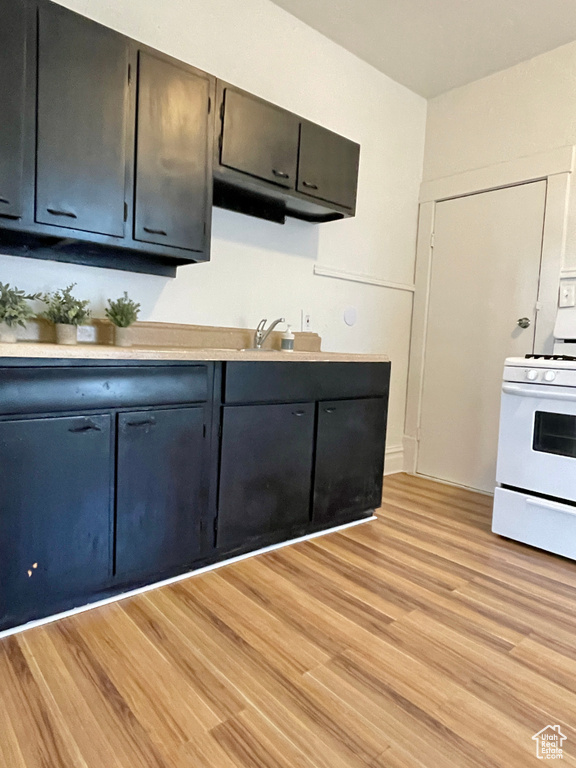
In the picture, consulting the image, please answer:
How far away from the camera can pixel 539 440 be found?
2314 millimetres

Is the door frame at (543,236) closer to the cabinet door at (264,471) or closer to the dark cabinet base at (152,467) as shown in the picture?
the dark cabinet base at (152,467)

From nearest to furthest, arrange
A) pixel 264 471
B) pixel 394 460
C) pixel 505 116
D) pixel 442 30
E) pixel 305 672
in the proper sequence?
pixel 305 672, pixel 264 471, pixel 442 30, pixel 505 116, pixel 394 460

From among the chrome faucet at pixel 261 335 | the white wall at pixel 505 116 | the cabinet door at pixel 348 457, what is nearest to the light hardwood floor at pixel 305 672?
the cabinet door at pixel 348 457

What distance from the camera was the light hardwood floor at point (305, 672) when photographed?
3.63 feet

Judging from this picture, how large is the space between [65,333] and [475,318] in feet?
8.56

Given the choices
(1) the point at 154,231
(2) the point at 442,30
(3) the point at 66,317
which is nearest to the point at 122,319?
(3) the point at 66,317

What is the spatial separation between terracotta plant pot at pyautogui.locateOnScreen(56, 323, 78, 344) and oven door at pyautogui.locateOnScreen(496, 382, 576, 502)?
79.6 inches

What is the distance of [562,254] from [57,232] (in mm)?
2717

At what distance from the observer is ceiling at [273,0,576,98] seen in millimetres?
2580

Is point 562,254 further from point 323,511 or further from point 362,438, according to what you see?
point 323,511

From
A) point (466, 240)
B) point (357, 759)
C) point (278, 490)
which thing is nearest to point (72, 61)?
point (278, 490)

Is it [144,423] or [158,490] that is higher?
[144,423]

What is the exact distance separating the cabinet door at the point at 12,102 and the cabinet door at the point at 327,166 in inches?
48.8

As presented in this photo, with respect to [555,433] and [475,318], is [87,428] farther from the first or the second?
[475,318]
